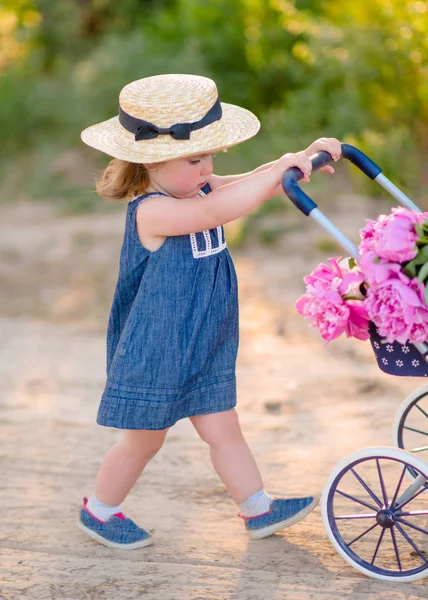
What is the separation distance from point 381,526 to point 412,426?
105cm

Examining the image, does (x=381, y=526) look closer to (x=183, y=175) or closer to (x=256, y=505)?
(x=256, y=505)

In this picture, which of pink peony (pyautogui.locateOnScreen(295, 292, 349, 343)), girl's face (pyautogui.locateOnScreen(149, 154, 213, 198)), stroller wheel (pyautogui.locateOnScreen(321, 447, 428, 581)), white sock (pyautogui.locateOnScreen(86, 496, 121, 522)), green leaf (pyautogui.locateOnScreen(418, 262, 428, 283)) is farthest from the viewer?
white sock (pyautogui.locateOnScreen(86, 496, 121, 522))

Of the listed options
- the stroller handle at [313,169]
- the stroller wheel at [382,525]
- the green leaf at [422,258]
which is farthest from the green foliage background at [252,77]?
the green leaf at [422,258]

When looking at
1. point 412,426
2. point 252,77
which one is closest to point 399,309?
point 412,426

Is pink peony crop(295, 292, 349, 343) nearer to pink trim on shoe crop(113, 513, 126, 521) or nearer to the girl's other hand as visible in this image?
the girl's other hand

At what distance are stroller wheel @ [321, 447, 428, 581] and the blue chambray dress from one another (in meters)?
0.53

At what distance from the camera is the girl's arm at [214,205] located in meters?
2.80

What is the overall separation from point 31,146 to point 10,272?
3.31 m

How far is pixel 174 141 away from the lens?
2834 mm

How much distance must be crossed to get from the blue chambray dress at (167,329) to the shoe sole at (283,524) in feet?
1.64

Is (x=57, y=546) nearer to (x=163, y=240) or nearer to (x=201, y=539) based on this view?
(x=201, y=539)

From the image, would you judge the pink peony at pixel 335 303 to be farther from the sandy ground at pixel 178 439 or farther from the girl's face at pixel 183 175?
the sandy ground at pixel 178 439

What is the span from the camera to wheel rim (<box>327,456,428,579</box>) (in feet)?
9.30

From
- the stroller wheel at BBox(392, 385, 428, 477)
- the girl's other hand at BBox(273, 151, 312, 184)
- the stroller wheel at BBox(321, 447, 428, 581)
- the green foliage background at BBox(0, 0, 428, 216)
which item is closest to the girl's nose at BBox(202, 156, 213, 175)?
the girl's other hand at BBox(273, 151, 312, 184)
